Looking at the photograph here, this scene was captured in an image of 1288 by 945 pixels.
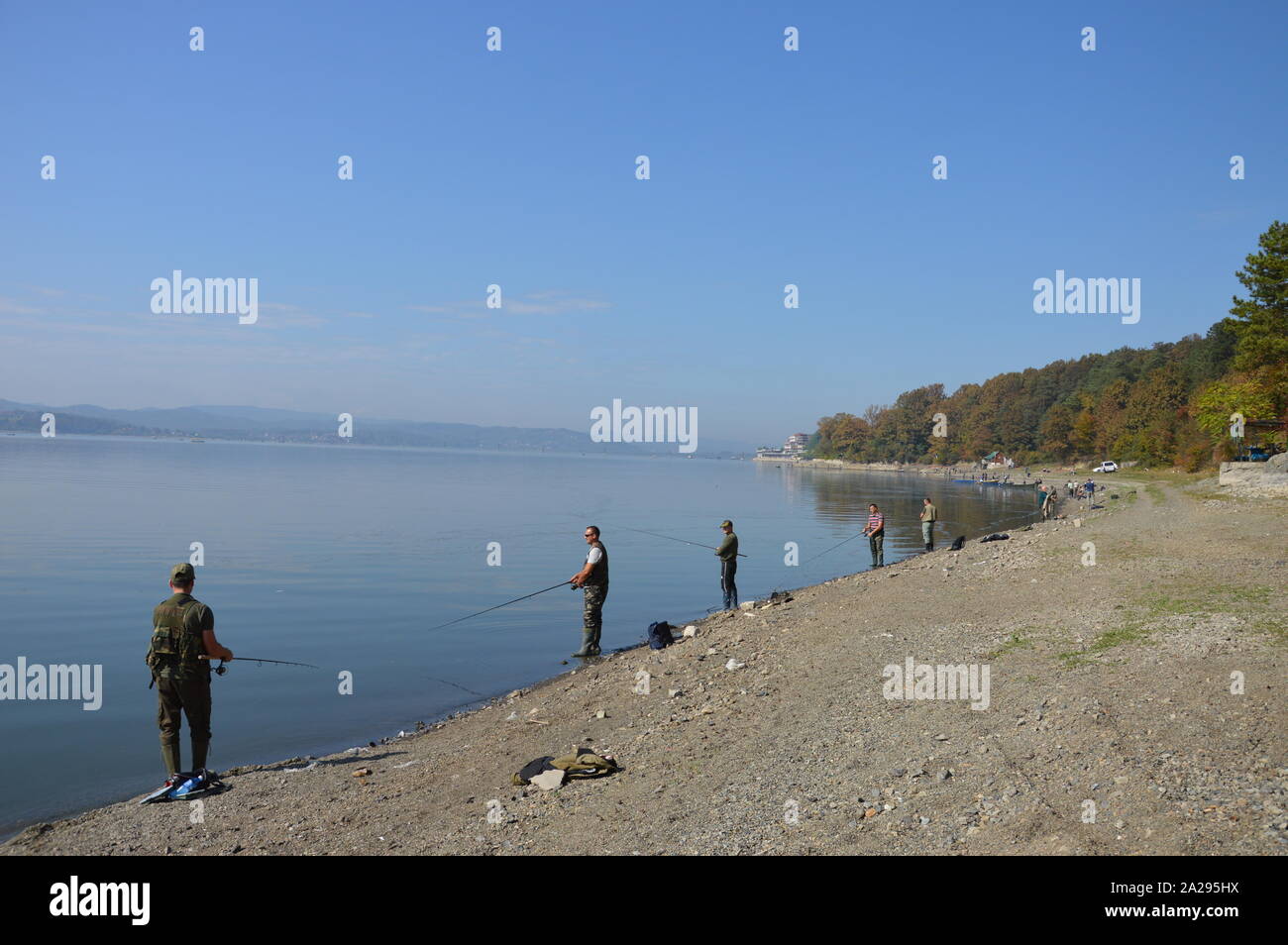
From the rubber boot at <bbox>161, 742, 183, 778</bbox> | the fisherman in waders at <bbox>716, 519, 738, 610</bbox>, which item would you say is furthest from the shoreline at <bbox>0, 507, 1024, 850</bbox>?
the fisherman in waders at <bbox>716, 519, 738, 610</bbox>

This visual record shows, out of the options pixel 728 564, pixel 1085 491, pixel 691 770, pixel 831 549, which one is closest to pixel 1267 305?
pixel 1085 491

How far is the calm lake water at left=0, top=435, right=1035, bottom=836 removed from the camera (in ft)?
40.2

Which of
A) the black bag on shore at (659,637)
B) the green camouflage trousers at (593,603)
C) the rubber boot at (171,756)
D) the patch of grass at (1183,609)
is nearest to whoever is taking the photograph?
the rubber boot at (171,756)

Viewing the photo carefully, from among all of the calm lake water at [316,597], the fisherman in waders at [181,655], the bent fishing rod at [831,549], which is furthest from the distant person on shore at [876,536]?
the fisherman in waders at [181,655]

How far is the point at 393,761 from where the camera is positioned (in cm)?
1039

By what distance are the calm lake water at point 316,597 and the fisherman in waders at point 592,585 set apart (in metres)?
0.89

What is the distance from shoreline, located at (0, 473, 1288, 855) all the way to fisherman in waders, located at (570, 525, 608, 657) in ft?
7.23

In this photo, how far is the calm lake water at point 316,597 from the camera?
1227 centimetres

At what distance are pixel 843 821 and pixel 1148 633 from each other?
23.0 feet

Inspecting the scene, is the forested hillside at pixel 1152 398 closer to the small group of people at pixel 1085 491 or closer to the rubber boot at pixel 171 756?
the small group of people at pixel 1085 491

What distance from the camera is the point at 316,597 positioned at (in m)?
23.5
